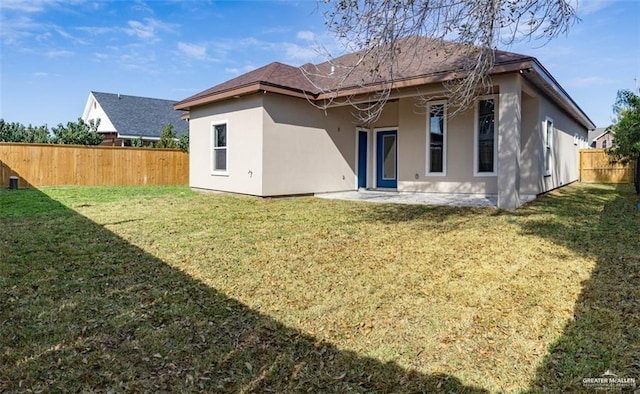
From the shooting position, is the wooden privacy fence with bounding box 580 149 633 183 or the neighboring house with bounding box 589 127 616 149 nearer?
the wooden privacy fence with bounding box 580 149 633 183

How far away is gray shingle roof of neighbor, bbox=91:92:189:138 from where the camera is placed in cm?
2422

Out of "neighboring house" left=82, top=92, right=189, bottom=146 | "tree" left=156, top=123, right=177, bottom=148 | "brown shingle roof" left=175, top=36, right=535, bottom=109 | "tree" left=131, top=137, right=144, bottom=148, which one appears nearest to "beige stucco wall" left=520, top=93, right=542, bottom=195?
"brown shingle roof" left=175, top=36, right=535, bottom=109

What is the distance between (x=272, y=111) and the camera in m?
10.9

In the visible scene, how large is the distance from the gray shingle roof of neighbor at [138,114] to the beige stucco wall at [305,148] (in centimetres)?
1484

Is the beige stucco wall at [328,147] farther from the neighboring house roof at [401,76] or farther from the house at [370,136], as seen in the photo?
the neighboring house roof at [401,76]

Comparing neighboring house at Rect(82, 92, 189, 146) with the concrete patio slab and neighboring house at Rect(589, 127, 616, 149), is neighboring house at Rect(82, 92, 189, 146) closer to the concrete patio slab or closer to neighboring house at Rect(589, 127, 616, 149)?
the concrete patio slab

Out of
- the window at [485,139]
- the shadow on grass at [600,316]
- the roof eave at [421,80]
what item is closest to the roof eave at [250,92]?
the roof eave at [421,80]

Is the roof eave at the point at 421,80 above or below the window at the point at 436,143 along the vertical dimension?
above

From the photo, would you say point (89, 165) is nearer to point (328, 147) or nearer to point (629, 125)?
point (328, 147)

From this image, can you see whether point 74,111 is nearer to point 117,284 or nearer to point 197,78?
point 197,78

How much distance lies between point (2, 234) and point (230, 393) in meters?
5.53

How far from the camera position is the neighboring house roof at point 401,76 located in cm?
821

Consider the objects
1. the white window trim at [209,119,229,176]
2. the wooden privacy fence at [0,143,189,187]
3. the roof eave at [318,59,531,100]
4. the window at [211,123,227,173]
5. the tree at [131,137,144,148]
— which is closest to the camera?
the roof eave at [318,59,531,100]

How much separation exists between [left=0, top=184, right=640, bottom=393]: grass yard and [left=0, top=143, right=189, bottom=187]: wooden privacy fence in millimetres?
9295
